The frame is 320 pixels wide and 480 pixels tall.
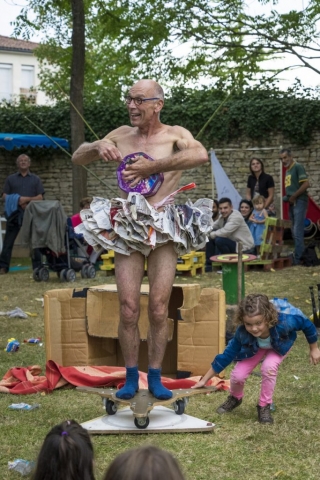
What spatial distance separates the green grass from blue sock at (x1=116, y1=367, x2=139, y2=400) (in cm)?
27

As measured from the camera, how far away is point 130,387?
471 cm

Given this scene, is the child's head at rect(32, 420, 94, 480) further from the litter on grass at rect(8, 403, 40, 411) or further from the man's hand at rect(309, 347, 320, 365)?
the litter on grass at rect(8, 403, 40, 411)

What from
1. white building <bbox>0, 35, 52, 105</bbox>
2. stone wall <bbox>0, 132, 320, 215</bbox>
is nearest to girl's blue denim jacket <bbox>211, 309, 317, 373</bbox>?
stone wall <bbox>0, 132, 320, 215</bbox>

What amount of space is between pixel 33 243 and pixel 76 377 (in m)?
5.99

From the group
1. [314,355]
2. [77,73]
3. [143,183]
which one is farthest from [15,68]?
[314,355]

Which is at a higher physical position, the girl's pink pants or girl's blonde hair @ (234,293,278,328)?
girl's blonde hair @ (234,293,278,328)

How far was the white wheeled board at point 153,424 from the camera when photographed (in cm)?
451

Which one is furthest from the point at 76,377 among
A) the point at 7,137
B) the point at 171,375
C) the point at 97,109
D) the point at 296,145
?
the point at 97,109

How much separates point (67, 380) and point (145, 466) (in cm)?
379

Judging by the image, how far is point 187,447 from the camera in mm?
4254

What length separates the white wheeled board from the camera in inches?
178

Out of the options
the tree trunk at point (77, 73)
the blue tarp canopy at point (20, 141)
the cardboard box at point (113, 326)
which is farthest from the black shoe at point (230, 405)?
the blue tarp canopy at point (20, 141)

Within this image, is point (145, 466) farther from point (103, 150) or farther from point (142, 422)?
point (103, 150)

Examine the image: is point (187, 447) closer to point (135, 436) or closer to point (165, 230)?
point (135, 436)
